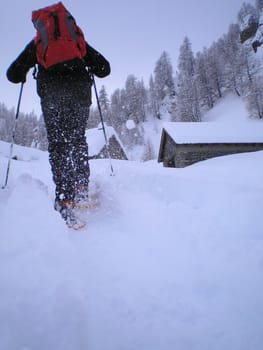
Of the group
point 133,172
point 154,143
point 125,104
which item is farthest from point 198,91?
point 133,172

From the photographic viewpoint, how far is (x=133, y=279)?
118 cm

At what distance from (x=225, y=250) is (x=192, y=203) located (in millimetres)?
866

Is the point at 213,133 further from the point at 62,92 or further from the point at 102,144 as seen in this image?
the point at 62,92

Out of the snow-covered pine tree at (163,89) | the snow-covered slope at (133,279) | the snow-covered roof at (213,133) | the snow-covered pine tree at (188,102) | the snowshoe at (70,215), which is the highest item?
the snow-covered pine tree at (163,89)

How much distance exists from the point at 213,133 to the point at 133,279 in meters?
21.6

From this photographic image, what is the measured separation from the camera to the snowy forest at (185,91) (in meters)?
40.5

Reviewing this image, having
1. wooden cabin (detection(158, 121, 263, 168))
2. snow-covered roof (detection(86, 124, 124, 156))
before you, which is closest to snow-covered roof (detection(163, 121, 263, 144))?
wooden cabin (detection(158, 121, 263, 168))

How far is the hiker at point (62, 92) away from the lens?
2.17 metres

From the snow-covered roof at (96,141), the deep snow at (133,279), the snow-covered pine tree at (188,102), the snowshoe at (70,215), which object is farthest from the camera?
the snow-covered pine tree at (188,102)

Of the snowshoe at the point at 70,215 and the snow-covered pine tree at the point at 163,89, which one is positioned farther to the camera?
the snow-covered pine tree at the point at 163,89

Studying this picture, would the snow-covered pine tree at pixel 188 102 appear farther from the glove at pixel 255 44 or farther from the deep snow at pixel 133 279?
the deep snow at pixel 133 279

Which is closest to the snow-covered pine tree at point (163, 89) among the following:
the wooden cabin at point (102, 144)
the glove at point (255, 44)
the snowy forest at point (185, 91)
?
the snowy forest at point (185, 91)

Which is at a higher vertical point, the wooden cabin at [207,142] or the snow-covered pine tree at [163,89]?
the snow-covered pine tree at [163,89]

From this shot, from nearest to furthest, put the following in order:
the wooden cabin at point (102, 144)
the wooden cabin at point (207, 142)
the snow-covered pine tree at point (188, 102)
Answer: the wooden cabin at point (207, 142) → the wooden cabin at point (102, 144) → the snow-covered pine tree at point (188, 102)
